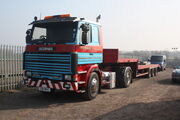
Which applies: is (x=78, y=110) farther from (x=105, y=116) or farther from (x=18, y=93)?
(x=18, y=93)

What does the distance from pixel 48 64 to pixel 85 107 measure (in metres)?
1.99

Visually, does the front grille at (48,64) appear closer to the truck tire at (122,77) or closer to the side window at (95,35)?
the side window at (95,35)

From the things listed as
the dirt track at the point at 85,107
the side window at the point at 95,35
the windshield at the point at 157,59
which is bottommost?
the dirt track at the point at 85,107

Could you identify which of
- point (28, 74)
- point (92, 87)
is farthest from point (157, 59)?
point (28, 74)

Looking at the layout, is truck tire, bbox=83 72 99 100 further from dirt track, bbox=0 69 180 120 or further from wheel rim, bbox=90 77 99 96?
dirt track, bbox=0 69 180 120

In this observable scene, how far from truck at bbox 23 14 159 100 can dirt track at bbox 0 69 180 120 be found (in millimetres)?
621

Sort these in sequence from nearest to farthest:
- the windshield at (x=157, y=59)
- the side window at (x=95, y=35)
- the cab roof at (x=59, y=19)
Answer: the cab roof at (x=59, y=19) → the side window at (x=95, y=35) → the windshield at (x=157, y=59)

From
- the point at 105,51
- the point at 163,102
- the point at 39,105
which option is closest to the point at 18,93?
the point at 39,105

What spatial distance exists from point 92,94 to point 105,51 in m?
2.99

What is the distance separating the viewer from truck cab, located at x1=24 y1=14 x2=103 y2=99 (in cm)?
769

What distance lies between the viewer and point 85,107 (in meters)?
7.72

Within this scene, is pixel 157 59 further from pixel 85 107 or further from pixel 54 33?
pixel 85 107

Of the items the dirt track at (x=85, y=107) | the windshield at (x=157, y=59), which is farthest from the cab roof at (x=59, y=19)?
the windshield at (x=157, y=59)

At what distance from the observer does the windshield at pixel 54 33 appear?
794 cm
